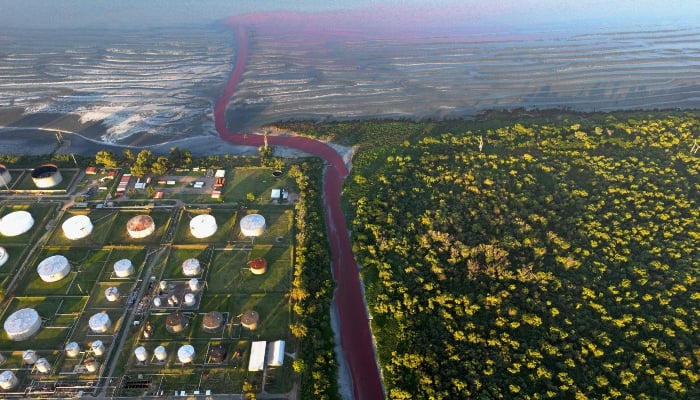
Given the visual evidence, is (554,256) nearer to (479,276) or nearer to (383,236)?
(479,276)

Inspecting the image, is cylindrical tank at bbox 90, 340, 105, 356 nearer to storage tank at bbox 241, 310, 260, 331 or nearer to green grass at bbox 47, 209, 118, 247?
storage tank at bbox 241, 310, 260, 331

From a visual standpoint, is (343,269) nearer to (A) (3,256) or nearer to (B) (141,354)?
(B) (141,354)

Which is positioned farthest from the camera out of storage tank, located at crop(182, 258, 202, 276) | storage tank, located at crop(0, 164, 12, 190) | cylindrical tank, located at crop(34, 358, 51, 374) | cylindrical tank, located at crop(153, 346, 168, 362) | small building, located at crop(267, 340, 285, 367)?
storage tank, located at crop(0, 164, 12, 190)

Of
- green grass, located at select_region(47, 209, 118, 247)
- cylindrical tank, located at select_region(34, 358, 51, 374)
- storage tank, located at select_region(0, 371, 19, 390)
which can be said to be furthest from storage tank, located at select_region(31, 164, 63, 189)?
storage tank, located at select_region(0, 371, 19, 390)

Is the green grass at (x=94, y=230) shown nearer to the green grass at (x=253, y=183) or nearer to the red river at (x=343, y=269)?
the green grass at (x=253, y=183)

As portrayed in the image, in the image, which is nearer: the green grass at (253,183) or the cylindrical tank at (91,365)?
the cylindrical tank at (91,365)

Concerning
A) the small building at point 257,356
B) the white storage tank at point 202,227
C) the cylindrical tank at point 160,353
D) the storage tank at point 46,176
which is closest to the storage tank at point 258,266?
the white storage tank at point 202,227

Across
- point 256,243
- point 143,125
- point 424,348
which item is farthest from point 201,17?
point 424,348
